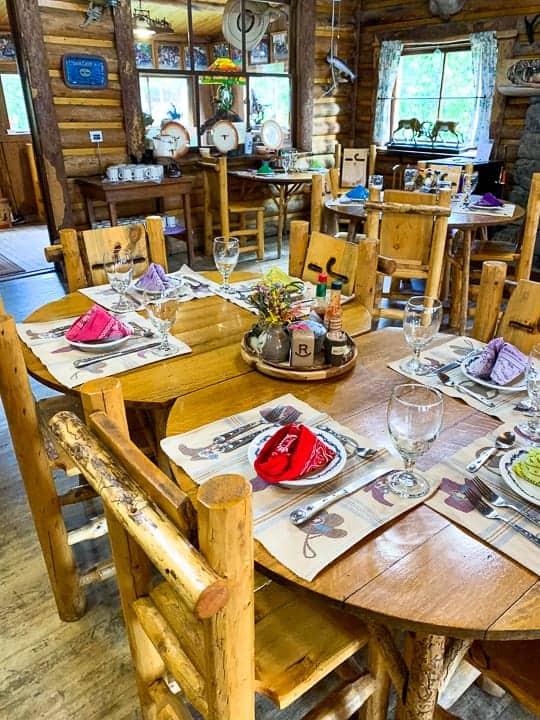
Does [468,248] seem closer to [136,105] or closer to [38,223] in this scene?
[136,105]

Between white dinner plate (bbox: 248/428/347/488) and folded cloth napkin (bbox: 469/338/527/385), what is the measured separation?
471 millimetres

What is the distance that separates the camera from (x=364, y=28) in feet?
19.9

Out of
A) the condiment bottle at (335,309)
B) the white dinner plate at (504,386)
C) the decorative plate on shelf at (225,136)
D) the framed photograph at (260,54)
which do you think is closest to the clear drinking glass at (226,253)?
the condiment bottle at (335,309)

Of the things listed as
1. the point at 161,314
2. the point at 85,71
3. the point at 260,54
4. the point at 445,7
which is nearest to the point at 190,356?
the point at 161,314

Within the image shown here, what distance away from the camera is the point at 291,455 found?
40.4 inches

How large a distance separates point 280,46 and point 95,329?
17.1 feet

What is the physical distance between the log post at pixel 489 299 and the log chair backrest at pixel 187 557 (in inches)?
47.4

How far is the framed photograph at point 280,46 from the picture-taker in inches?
222

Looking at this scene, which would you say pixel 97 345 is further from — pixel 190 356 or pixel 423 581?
pixel 423 581

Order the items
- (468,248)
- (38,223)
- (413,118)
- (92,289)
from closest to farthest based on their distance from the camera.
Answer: (92,289)
(468,248)
(413,118)
(38,223)

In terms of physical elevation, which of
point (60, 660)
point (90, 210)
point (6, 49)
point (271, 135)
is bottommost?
point (60, 660)

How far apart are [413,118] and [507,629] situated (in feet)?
19.8

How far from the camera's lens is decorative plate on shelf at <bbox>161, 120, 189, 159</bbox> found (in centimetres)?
501

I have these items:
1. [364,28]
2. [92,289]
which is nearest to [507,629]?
[92,289]
